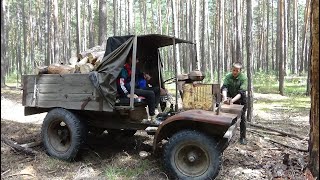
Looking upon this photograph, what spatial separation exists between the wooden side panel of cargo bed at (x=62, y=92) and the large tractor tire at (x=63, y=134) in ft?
0.64

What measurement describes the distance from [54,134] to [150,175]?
2229 mm

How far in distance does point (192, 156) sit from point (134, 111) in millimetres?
1484

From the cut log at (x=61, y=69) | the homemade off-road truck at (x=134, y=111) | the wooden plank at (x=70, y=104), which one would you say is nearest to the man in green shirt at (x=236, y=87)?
the homemade off-road truck at (x=134, y=111)

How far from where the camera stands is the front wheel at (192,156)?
534cm

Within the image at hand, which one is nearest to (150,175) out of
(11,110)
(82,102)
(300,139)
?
(82,102)

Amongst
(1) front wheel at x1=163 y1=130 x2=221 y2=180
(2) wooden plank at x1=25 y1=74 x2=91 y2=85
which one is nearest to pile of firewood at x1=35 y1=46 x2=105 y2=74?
(2) wooden plank at x1=25 y1=74 x2=91 y2=85

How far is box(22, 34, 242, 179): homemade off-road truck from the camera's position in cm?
546

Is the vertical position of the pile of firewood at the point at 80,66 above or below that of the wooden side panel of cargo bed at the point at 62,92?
above

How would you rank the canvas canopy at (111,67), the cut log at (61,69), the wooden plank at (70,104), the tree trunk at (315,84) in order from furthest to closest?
the cut log at (61,69)
the wooden plank at (70,104)
the canvas canopy at (111,67)
the tree trunk at (315,84)

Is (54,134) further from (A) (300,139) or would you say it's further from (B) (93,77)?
(A) (300,139)

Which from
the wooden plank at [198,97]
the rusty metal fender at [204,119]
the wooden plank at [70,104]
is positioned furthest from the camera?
the wooden plank at [70,104]

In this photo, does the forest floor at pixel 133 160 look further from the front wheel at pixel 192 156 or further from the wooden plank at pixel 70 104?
the wooden plank at pixel 70 104

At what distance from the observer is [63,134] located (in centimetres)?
678

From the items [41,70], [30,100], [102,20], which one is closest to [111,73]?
[41,70]
